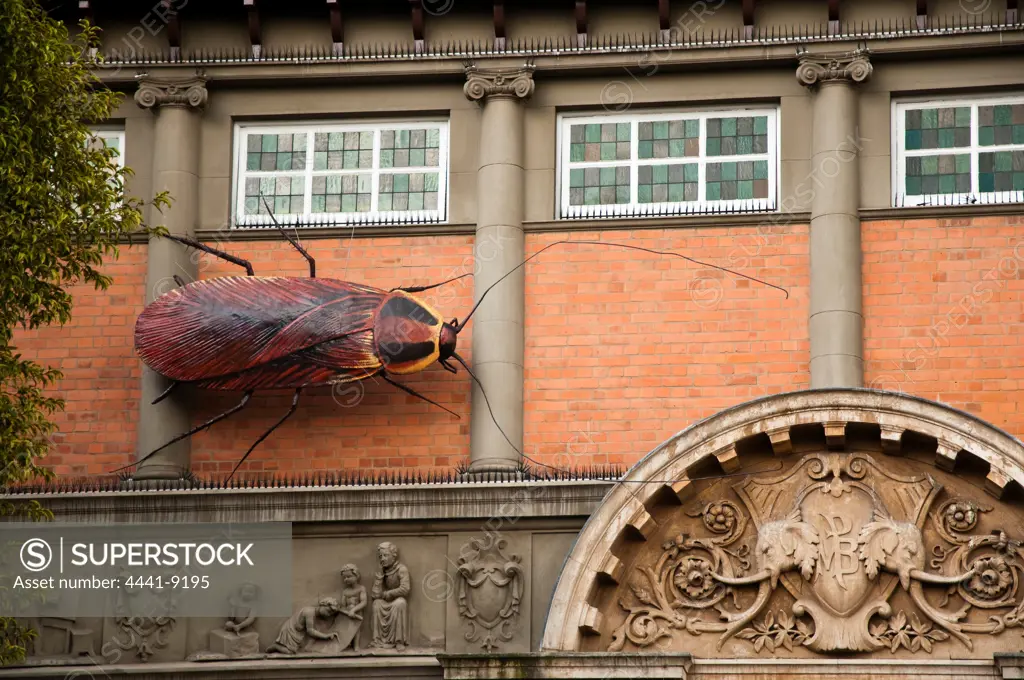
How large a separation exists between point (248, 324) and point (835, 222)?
701 cm

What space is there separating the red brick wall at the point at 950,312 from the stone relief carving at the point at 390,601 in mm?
5900

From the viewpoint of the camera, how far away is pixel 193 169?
1037 inches

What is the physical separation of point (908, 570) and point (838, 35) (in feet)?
22.3

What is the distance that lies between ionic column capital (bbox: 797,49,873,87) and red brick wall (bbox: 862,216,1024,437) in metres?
1.83

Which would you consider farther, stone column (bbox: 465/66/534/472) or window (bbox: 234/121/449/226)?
window (bbox: 234/121/449/226)

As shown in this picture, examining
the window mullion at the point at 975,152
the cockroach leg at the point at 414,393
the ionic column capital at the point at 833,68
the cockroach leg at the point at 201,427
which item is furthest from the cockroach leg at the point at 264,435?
the window mullion at the point at 975,152

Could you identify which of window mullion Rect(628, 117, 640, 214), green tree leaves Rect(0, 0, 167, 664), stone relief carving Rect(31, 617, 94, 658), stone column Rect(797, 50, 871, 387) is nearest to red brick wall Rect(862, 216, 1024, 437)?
stone column Rect(797, 50, 871, 387)

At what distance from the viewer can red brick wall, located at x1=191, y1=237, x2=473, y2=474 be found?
25047 mm

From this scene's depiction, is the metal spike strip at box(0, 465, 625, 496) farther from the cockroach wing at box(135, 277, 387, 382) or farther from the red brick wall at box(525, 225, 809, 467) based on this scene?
the cockroach wing at box(135, 277, 387, 382)

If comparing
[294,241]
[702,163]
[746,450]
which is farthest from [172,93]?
[746,450]

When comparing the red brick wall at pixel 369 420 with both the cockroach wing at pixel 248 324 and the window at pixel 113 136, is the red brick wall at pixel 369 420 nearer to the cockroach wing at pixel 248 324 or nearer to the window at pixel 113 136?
the cockroach wing at pixel 248 324

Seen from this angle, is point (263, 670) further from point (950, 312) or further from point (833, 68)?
point (833, 68)

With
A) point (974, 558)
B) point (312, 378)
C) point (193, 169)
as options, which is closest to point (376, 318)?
point (312, 378)

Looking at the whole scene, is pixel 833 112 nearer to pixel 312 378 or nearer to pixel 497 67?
pixel 497 67
